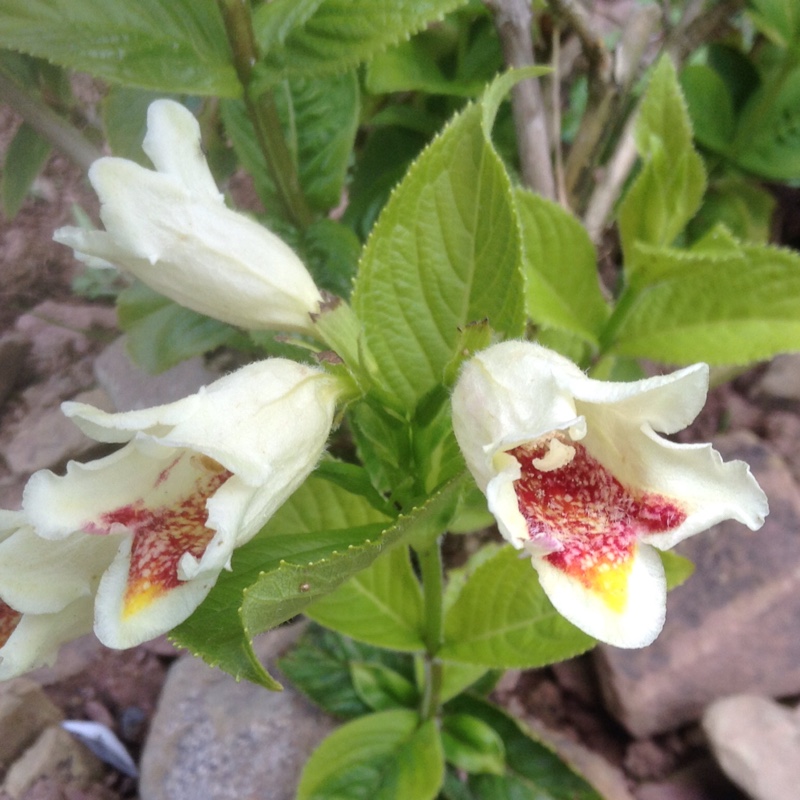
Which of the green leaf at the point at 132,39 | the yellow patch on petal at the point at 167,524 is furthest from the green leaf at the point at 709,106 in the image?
the yellow patch on petal at the point at 167,524

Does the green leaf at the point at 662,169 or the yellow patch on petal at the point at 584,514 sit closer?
the yellow patch on petal at the point at 584,514

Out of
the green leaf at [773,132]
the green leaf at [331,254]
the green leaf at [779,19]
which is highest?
the green leaf at [331,254]

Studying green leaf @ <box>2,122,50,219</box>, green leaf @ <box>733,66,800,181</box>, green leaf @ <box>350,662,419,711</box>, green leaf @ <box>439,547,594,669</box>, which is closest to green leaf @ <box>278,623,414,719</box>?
green leaf @ <box>350,662,419,711</box>

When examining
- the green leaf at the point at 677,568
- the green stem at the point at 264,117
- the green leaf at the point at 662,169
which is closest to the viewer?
the green stem at the point at 264,117

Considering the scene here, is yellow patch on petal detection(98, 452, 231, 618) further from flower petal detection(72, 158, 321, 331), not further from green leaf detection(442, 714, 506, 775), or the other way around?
green leaf detection(442, 714, 506, 775)

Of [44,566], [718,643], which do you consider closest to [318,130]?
[44,566]

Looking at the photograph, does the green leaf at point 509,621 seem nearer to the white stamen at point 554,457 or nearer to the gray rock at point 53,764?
the white stamen at point 554,457
